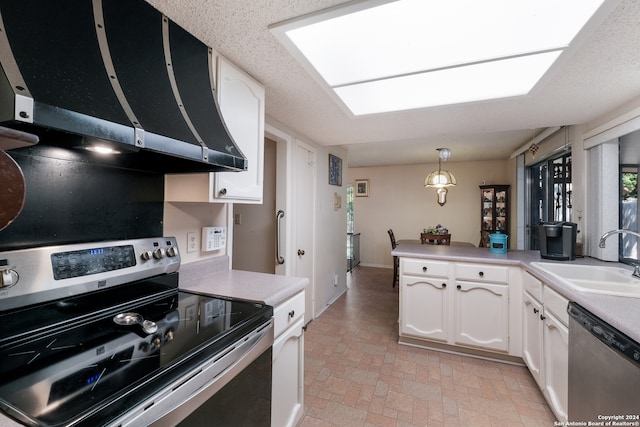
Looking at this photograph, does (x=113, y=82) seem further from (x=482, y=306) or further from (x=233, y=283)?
(x=482, y=306)

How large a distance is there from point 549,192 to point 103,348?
15.5 ft

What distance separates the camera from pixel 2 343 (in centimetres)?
76

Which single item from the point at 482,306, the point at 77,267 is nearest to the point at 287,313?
the point at 77,267

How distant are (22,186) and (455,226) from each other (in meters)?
6.15

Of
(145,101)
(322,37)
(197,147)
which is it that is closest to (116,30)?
(145,101)

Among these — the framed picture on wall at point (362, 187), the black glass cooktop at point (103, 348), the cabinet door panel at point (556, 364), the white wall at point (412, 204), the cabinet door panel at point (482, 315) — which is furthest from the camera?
the framed picture on wall at point (362, 187)

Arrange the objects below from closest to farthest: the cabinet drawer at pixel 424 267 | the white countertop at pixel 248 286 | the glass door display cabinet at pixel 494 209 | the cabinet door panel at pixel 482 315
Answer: the white countertop at pixel 248 286 → the cabinet door panel at pixel 482 315 → the cabinet drawer at pixel 424 267 → the glass door display cabinet at pixel 494 209

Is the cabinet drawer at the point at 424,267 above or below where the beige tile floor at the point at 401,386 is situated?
above

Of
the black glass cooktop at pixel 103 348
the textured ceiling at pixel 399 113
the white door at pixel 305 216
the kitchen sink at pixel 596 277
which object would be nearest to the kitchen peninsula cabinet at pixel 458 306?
the kitchen sink at pixel 596 277

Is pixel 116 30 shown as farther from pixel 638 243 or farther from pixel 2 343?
pixel 638 243

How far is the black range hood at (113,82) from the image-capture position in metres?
0.65

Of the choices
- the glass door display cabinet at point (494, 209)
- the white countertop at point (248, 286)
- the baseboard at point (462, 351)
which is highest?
the glass door display cabinet at point (494, 209)

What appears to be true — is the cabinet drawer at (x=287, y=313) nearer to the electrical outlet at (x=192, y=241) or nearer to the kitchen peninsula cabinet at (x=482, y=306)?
the electrical outlet at (x=192, y=241)

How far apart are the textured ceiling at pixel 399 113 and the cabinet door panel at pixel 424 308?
57.0 inches
